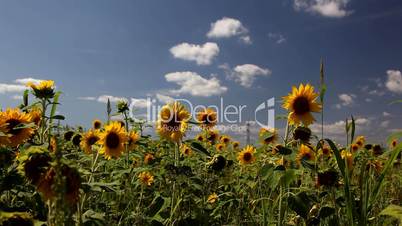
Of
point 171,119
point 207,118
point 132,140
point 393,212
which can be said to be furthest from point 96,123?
point 393,212

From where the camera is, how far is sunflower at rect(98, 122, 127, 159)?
11.5 ft

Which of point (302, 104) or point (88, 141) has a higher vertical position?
point (302, 104)

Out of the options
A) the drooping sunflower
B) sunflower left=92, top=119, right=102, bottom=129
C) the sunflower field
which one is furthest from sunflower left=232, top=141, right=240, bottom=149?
the sunflower field

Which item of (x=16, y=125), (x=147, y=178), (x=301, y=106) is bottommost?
(x=147, y=178)

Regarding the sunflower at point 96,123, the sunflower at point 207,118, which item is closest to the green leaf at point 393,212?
the sunflower at point 207,118

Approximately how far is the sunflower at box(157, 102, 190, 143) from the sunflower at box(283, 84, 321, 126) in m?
0.92

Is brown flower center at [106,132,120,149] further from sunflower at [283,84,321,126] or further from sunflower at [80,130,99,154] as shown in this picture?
sunflower at [283,84,321,126]

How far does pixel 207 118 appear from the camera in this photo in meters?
5.50

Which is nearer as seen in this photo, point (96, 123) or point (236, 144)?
point (96, 123)

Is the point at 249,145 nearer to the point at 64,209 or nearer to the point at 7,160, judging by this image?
the point at 7,160

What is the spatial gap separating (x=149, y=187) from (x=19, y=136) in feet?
6.05

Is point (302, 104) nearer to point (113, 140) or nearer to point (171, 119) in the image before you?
point (171, 119)

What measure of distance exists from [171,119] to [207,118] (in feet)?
6.83

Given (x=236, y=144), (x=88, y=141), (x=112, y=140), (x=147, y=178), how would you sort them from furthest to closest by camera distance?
(x=236, y=144) → (x=147, y=178) → (x=88, y=141) → (x=112, y=140)
